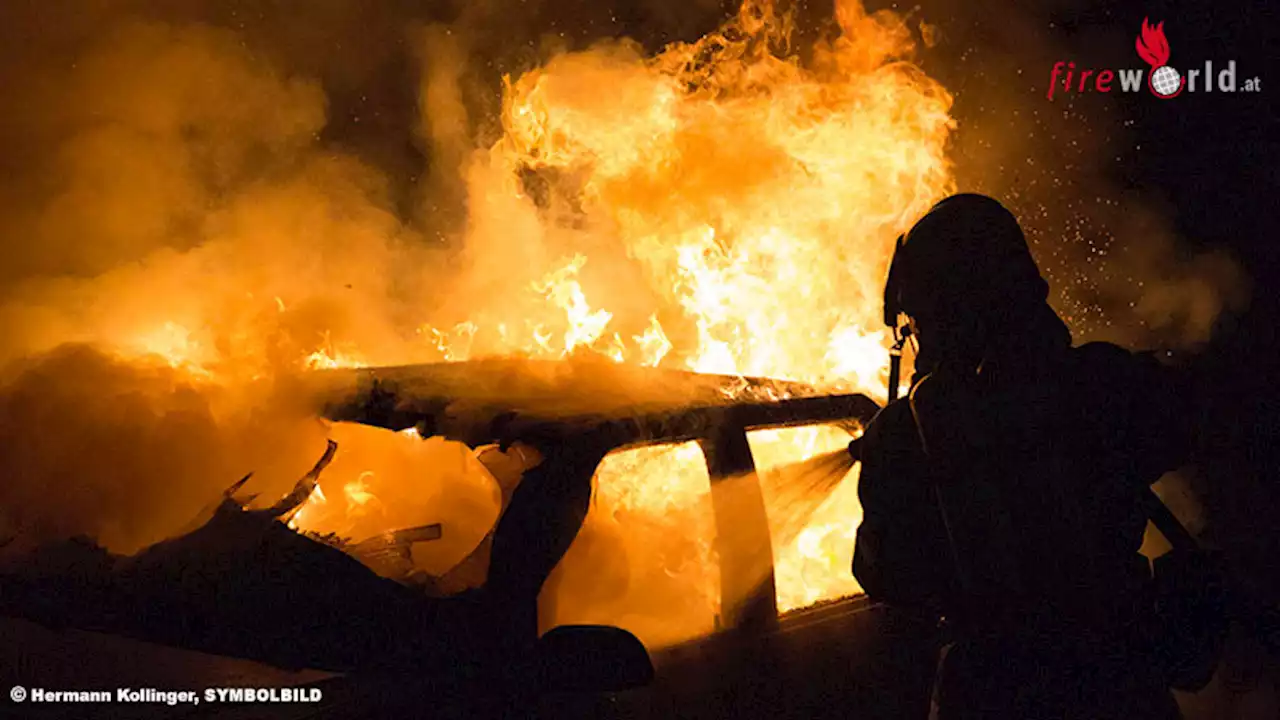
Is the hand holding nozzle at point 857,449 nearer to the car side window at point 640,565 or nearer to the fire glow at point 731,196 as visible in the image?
the car side window at point 640,565

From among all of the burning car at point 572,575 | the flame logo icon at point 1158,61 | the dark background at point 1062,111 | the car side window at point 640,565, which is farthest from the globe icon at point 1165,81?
the car side window at point 640,565

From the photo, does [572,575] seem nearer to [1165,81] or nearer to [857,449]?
[857,449]

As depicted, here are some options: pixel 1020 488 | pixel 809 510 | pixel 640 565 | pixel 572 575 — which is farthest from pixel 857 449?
pixel 640 565

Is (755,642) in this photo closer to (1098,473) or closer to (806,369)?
(1098,473)

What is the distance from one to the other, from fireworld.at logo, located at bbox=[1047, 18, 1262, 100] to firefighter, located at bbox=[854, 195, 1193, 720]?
23.6 ft

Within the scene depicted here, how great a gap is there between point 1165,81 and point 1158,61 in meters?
0.22

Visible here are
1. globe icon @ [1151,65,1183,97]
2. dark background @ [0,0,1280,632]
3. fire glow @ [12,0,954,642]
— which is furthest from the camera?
globe icon @ [1151,65,1183,97]

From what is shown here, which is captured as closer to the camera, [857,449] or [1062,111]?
[857,449]

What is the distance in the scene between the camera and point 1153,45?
8500mm

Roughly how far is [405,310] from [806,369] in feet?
19.2

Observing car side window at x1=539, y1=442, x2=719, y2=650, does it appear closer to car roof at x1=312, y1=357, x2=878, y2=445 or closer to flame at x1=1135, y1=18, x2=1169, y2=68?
car roof at x1=312, y1=357, x2=878, y2=445

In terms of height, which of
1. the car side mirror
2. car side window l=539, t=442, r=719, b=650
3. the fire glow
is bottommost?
the car side mirror

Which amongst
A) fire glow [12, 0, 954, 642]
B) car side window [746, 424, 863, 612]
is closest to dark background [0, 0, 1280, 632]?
fire glow [12, 0, 954, 642]

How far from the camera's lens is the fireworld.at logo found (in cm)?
807
